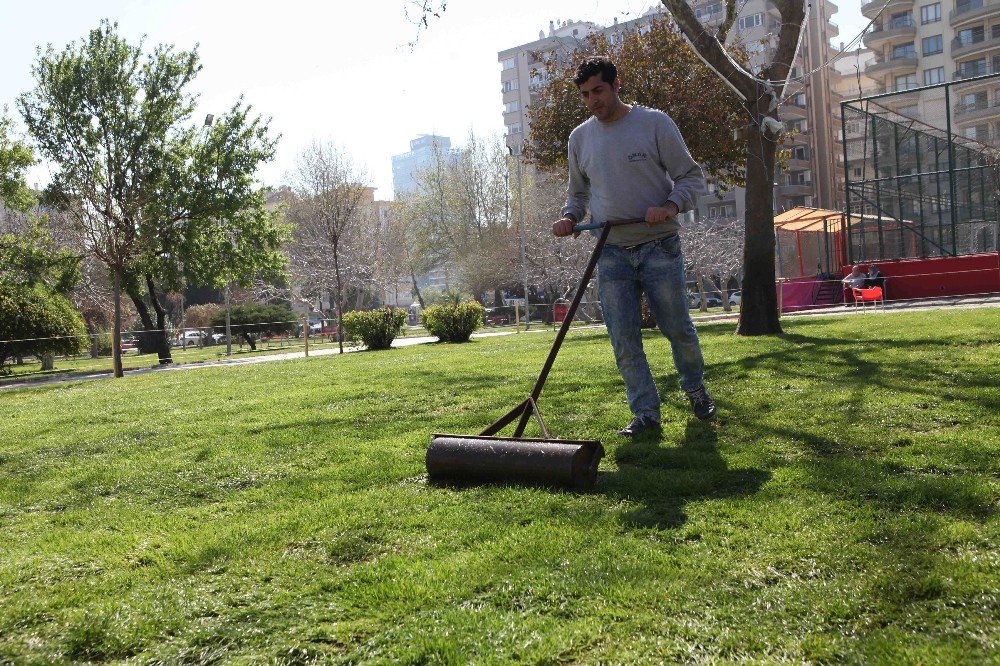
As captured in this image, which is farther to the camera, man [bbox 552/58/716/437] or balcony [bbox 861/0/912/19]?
balcony [bbox 861/0/912/19]

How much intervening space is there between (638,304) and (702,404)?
71cm

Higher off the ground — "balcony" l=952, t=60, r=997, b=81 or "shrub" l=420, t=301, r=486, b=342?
"balcony" l=952, t=60, r=997, b=81

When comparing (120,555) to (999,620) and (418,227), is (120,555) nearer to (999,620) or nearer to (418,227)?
(999,620)

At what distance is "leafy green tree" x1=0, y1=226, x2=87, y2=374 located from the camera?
873 inches

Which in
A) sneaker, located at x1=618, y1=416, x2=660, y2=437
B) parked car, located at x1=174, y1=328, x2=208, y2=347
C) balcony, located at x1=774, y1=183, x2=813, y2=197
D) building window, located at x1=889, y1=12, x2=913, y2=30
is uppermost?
building window, located at x1=889, y1=12, x2=913, y2=30

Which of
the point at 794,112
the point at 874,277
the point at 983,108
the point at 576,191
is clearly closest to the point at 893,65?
the point at 794,112

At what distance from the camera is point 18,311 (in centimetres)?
2208

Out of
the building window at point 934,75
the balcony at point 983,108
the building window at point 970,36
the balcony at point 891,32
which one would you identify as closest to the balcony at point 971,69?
the building window at point 970,36

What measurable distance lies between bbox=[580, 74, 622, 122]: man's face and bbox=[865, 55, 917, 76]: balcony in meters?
67.4

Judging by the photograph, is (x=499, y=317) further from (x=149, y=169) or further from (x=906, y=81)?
(x=906, y=81)

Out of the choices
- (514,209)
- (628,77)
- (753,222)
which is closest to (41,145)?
(628,77)

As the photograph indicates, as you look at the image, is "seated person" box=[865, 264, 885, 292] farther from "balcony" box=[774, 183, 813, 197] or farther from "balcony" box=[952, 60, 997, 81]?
"balcony" box=[774, 183, 813, 197]

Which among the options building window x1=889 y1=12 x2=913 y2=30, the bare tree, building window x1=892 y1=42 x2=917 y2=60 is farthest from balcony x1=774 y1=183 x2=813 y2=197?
the bare tree

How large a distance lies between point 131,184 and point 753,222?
680 inches
